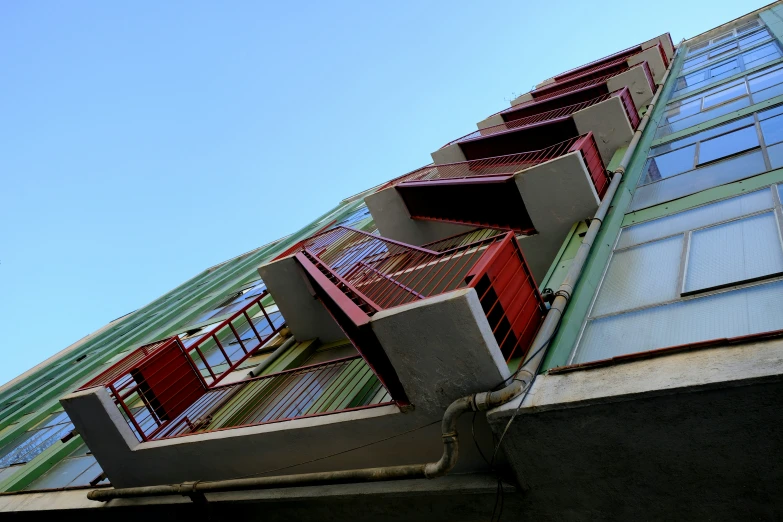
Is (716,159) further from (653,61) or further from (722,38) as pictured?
(722,38)

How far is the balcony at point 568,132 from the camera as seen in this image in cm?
1359

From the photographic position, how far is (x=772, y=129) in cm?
995

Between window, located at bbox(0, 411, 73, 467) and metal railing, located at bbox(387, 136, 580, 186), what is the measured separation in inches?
511

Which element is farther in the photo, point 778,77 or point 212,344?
point 212,344

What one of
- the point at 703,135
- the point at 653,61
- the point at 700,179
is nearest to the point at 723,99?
the point at 703,135

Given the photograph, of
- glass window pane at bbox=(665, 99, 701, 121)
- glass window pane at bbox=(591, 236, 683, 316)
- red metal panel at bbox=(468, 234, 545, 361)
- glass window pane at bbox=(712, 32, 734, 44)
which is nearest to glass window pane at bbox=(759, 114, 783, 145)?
glass window pane at bbox=(591, 236, 683, 316)

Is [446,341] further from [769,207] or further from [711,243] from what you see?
[769,207]

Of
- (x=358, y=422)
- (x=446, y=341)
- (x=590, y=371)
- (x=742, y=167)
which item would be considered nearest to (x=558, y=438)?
(x=590, y=371)

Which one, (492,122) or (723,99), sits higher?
(492,122)

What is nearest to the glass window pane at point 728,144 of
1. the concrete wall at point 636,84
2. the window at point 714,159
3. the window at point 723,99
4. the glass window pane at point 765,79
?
the window at point 714,159

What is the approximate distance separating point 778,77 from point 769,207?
8.49 meters

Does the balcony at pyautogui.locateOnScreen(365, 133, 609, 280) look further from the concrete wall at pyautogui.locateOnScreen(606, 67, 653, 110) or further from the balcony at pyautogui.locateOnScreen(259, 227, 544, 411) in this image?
the concrete wall at pyautogui.locateOnScreen(606, 67, 653, 110)

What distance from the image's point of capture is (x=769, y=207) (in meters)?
7.15

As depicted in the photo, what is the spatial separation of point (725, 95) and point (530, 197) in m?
8.62
